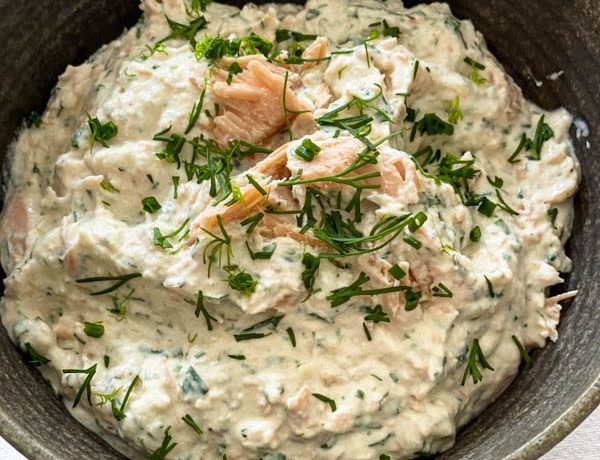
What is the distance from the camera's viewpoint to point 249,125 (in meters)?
2.73

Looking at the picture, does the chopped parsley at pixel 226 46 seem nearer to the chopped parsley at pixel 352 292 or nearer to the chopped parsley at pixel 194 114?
the chopped parsley at pixel 194 114

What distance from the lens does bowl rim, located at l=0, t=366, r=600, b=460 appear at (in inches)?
89.0

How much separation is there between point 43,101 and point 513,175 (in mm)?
1756

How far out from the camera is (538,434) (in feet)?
7.57

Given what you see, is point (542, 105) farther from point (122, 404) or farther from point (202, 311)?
point (122, 404)

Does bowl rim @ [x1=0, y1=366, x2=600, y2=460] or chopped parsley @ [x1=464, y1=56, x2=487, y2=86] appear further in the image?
chopped parsley @ [x1=464, y1=56, x2=487, y2=86]

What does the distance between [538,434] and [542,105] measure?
137 cm

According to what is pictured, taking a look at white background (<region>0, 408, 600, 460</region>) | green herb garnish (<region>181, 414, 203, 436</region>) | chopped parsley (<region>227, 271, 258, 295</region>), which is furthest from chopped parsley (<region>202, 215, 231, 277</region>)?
white background (<region>0, 408, 600, 460</region>)

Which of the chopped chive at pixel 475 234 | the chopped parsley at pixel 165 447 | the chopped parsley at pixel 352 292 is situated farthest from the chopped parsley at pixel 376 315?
the chopped parsley at pixel 165 447

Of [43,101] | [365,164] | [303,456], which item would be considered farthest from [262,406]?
[43,101]

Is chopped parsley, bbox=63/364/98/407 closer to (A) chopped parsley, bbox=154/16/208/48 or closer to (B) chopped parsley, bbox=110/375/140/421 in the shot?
(B) chopped parsley, bbox=110/375/140/421

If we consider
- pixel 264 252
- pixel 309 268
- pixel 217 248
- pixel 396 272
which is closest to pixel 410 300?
pixel 396 272

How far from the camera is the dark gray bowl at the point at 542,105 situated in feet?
7.97

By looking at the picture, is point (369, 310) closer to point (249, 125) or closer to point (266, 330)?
point (266, 330)
